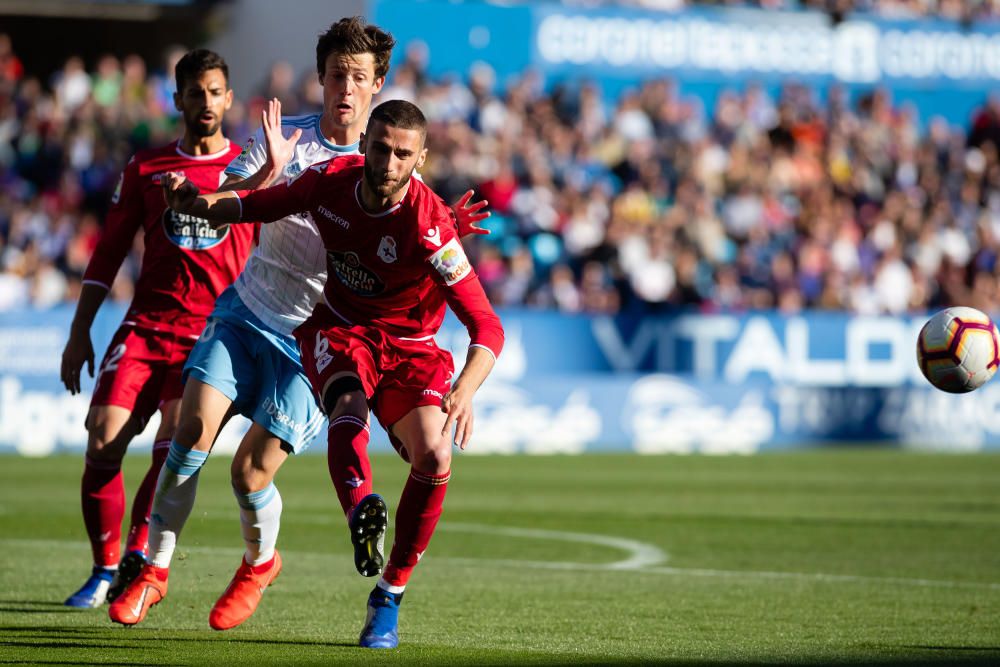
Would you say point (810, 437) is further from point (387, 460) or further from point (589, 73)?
point (589, 73)

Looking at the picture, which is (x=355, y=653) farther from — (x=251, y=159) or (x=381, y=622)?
(x=251, y=159)

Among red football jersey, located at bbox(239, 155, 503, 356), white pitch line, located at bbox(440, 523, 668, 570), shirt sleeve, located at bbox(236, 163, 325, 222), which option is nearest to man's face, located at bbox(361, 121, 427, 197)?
red football jersey, located at bbox(239, 155, 503, 356)

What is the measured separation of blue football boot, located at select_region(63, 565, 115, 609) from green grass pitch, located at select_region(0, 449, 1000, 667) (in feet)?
0.48

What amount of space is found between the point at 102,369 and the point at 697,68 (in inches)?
902

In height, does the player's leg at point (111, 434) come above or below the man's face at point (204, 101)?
below

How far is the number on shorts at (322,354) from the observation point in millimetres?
6707

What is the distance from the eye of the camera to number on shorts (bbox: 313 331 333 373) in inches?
264

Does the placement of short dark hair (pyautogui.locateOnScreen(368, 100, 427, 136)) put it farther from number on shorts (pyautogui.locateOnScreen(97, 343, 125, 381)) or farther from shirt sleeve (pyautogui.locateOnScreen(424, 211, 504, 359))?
number on shorts (pyautogui.locateOnScreen(97, 343, 125, 381))

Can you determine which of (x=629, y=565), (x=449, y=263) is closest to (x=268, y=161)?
(x=449, y=263)

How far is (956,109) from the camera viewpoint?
1265 inches

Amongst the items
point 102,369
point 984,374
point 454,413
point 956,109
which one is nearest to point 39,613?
point 102,369

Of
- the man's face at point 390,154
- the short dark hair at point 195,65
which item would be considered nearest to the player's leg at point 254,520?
the man's face at point 390,154

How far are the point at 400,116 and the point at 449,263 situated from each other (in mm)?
632

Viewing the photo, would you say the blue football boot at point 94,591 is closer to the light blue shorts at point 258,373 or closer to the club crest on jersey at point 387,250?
the light blue shorts at point 258,373
